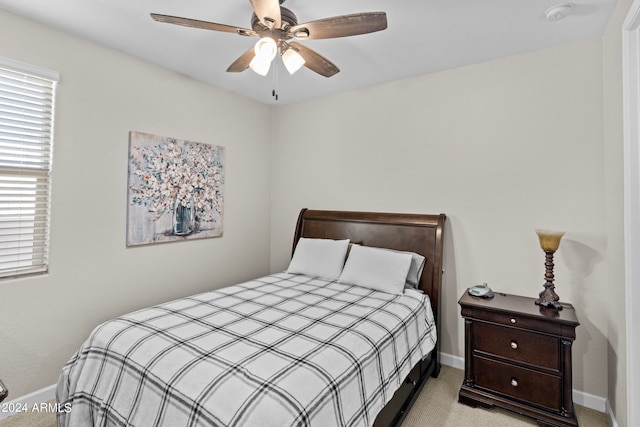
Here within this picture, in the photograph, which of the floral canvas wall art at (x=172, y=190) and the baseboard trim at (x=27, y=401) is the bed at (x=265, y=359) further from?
the floral canvas wall art at (x=172, y=190)

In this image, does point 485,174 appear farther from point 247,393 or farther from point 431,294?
point 247,393

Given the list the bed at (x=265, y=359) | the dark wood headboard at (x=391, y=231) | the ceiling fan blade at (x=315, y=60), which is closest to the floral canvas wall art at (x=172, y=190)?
the bed at (x=265, y=359)

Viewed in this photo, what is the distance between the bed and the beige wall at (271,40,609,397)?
495mm

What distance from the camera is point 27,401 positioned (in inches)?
85.5

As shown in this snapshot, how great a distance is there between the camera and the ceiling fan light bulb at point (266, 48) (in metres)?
1.77

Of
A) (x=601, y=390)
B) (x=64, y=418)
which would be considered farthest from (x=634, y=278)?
(x=64, y=418)

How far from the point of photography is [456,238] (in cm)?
282

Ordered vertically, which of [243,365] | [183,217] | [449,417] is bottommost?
[449,417]

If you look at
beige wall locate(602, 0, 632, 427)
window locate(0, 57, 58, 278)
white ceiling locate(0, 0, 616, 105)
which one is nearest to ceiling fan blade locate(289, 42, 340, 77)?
white ceiling locate(0, 0, 616, 105)

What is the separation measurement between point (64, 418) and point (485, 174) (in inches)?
129

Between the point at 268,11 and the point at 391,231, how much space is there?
2.11m

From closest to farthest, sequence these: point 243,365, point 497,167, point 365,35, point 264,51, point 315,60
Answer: point 243,365 → point 264,51 → point 315,60 → point 365,35 → point 497,167

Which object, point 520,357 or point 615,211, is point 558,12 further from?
point 520,357

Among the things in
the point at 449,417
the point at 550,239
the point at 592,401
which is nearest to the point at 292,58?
the point at 550,239
